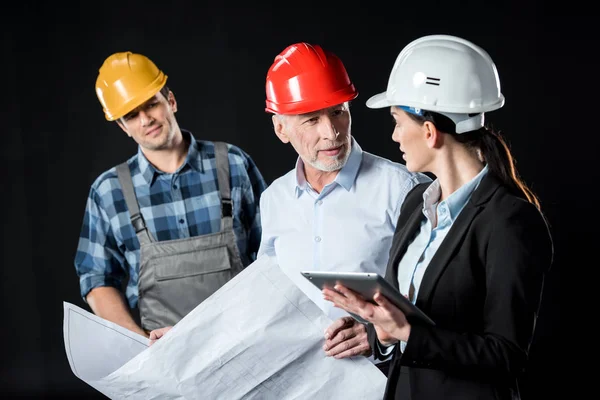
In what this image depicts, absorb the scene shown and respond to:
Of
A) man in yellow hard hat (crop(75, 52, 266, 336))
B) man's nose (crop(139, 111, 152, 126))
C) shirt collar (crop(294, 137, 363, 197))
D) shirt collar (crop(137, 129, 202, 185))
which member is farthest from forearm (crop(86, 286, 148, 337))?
shirt collar (crop(294, 137, 363, 197))

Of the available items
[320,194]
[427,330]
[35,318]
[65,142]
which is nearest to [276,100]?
Answer: [320,194]

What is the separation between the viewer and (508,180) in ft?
6.00

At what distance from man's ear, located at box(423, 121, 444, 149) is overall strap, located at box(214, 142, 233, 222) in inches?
59.4

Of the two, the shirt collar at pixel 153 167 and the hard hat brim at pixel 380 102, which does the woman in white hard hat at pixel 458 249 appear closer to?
the hard hat brim at pixel 380 102

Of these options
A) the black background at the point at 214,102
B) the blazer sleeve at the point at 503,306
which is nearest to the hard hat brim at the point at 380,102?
the blazer sleeve at the point at 503,306

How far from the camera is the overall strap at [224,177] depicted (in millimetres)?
3287

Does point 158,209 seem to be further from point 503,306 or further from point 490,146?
point 503,306

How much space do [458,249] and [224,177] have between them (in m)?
1.67

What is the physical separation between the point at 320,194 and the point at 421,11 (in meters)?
2.31

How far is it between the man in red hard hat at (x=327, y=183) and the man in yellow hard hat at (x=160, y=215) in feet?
2.15

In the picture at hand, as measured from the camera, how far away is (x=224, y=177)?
3320 millimetres

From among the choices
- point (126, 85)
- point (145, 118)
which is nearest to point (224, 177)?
point (145, 118)

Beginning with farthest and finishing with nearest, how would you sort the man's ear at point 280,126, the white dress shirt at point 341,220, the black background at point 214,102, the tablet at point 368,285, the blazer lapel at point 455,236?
the black background at point 214,102 → the man's ear at point 280,126 → the white dress shirt at point 341,220 → the blazer lapel at point 455,236 → the tablet at point 368,285

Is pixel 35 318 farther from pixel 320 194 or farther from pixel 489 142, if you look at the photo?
pixel 489 142
